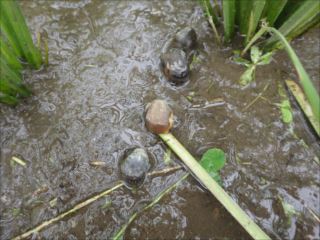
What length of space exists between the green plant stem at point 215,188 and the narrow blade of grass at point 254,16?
0.64 m

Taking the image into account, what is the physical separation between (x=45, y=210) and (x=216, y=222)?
0.74 meters

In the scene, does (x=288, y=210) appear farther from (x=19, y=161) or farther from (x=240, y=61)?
(x=19, y=161)

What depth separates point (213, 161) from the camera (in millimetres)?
1454

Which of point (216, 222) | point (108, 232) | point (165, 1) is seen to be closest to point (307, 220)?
point (216, 222)

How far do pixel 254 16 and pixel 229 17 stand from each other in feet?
0.46

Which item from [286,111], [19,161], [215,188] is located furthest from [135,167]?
[286,111]

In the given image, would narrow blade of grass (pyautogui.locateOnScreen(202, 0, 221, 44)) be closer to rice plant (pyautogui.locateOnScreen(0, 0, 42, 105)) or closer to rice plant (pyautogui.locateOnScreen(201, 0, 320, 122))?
rice plant (pyautogui.locateOnScreen(201, 0, 320, 122))

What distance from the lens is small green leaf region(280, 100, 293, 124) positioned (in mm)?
1558

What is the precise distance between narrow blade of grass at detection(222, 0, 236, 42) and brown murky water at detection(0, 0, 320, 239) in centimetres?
10

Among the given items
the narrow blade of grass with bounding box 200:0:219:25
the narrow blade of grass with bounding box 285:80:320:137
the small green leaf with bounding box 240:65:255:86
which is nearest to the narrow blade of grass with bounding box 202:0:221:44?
the narrow blade of grass with bounding box 200:0:219:25

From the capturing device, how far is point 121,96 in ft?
5.46

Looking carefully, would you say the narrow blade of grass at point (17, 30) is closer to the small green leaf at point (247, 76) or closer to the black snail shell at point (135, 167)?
the black snail shell at point (135, 167)

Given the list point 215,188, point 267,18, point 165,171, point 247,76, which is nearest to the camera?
point 215,188

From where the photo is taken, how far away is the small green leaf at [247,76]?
1.67 metres
